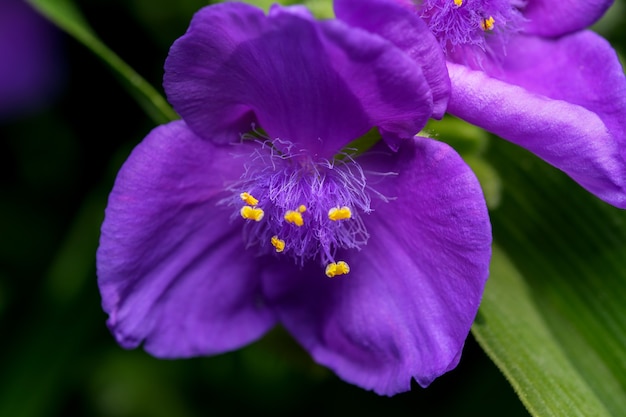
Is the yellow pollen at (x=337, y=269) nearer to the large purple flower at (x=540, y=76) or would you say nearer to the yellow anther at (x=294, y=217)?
the yellow anther at (x=294, y=217)

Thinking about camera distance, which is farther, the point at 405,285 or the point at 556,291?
the point at 556,291

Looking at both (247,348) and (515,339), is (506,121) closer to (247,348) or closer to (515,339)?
(515,339)

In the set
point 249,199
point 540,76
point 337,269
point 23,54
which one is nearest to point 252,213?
point 249,199

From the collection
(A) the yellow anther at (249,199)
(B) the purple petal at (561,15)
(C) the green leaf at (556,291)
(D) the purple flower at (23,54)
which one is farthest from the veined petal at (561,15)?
(D) the purple flower at (23,54)

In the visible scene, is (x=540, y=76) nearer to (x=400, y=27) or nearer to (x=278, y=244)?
(x=400, y=27)

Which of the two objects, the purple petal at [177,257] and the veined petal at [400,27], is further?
the purple petal at [177,257]

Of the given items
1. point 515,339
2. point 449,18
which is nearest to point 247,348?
point 515,339

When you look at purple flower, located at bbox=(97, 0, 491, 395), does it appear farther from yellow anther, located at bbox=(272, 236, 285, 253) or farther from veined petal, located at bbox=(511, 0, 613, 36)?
veined petal, located at bbox=(511, 0, 613, 36)
